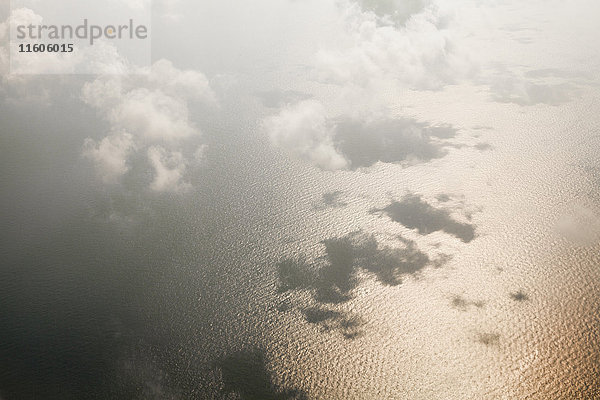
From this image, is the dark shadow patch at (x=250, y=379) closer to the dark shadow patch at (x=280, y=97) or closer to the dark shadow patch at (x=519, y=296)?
the dark shadow patch at (x=519, y=296)

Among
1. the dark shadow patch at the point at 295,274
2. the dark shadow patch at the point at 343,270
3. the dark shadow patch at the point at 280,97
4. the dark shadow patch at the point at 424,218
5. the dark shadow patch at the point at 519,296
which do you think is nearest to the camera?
the dark shadow patch at the point at 343,270

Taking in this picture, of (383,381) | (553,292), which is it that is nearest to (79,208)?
(383,381)

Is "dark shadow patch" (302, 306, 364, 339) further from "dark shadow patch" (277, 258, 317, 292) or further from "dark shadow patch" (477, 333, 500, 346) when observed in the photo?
"dark shadow patch" (477, 333, 500, 346)

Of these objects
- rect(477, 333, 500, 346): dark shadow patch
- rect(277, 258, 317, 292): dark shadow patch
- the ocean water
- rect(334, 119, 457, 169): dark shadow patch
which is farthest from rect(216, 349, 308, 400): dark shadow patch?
rect(334, 119, 457, 169): dark shadow patch

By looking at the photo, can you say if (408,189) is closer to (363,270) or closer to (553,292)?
(363,270)

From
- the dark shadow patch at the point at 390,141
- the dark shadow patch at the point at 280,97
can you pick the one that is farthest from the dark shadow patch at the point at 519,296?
the dark shadow patch at the point at 280,97

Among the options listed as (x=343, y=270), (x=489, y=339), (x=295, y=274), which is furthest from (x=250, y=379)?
(x=489, y=339)
